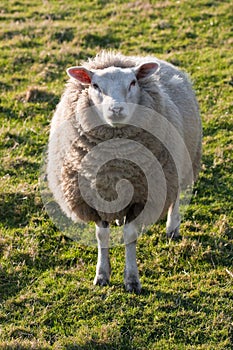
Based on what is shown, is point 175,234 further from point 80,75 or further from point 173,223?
point 80,75

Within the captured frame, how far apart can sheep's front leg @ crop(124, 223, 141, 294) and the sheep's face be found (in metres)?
0.92

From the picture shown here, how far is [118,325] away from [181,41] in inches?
270

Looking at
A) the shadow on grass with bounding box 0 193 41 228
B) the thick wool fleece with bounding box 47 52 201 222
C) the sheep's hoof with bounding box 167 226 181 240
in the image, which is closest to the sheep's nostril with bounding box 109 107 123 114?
the thick wool fleece with bounding box 47 52 201 222

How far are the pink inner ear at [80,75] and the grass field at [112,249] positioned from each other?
1.63m

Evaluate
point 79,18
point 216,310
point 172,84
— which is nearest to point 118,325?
point 216,310

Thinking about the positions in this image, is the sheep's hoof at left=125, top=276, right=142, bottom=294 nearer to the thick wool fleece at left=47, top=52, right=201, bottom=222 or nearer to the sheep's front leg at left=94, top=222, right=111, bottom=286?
the sheep's front leg at left=94, top=222, right=111, bottom=286

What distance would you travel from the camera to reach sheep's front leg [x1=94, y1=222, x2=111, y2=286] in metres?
5.17

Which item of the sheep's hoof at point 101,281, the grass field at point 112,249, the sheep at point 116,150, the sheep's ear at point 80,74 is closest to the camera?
the grass field at point 112,249

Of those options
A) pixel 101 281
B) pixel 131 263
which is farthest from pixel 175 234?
pixel 101 281

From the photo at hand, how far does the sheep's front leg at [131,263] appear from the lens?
507 centimetres

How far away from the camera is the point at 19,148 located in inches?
292

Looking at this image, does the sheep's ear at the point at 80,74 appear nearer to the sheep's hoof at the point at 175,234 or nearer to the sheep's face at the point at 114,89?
the sheep's face at the point at 114,89

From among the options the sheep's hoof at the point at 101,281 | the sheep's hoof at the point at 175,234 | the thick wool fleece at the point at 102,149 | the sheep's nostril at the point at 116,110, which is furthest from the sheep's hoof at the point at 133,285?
the sheep's nostril at the point at 116,110

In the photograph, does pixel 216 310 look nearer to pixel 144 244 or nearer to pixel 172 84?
pixel 144 244
